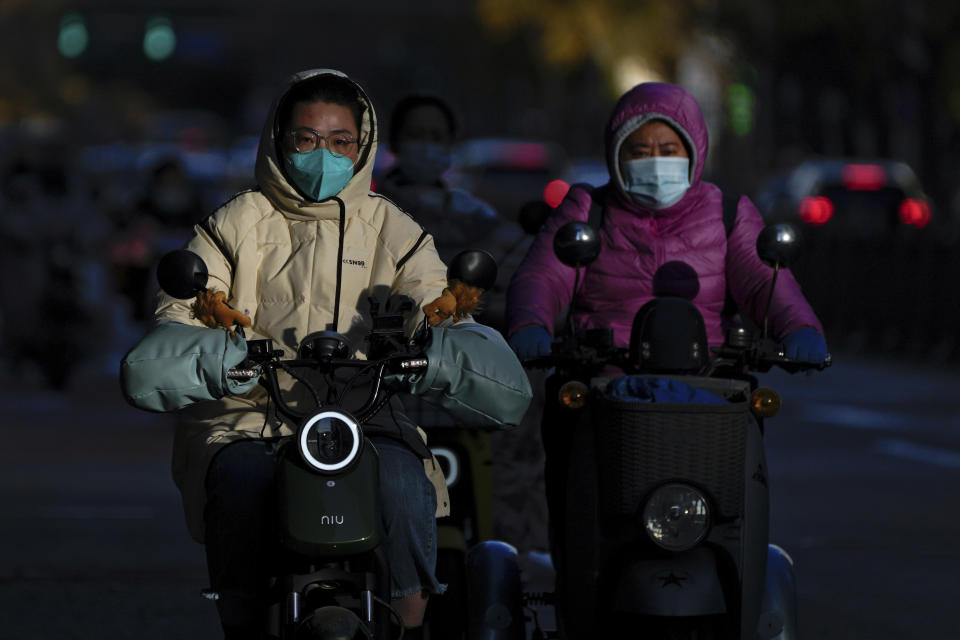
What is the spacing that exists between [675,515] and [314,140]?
4.17ft

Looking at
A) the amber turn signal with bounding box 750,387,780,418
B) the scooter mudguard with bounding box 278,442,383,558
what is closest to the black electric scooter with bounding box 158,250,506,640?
the scooter mudguard with bounding box 278,442,383,558

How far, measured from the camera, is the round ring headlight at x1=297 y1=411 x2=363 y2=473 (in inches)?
186

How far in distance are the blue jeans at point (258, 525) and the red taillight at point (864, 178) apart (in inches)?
958

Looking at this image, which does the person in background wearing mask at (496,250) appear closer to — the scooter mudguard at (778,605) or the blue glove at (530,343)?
the blue glove at (530,343)

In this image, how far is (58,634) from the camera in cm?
785

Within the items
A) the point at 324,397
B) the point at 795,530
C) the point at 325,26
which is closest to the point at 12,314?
the point at 795,530

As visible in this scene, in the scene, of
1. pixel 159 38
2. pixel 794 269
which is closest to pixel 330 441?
pixel 794 269

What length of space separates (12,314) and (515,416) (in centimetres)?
1299

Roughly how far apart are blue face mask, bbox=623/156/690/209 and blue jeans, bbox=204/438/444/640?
5.97 feet

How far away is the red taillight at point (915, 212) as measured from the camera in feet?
86.4

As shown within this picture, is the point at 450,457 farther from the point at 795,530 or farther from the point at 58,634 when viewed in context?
the point at 795,530

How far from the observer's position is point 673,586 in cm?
549

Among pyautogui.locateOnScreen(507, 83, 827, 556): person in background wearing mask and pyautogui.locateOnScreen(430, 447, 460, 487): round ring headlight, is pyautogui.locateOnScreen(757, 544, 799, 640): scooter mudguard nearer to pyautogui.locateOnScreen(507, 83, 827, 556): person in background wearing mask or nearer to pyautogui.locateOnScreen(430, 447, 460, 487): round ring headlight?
pyautogui.locateOnScreen(507, 83, 827, 556): person in background wearing mask

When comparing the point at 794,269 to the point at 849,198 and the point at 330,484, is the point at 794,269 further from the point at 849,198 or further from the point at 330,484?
the point at 330,484
